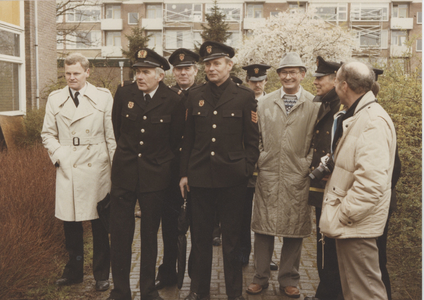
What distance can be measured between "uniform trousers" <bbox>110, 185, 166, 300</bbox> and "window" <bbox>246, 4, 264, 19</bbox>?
51073 mm

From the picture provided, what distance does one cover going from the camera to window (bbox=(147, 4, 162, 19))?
53.2 meters

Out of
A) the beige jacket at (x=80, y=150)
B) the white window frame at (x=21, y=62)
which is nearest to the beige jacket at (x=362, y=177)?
the beige jacket at (x=80, y=150)

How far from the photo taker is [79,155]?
4.93m

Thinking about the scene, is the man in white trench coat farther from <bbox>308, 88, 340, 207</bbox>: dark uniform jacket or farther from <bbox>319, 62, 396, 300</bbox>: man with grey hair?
<bbox>319, 62, 396, 300</bbox>: man with grey hair

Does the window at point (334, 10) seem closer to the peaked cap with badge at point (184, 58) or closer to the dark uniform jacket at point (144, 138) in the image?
the peaked cap with badge at point (184, 58)

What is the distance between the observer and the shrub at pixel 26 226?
14.0ft

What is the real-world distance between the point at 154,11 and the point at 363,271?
53697mm

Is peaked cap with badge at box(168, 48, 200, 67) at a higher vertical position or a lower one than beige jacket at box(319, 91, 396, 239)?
higher

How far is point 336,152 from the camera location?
359 cm

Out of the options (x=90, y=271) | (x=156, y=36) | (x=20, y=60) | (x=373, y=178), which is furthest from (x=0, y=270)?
(x=156, y=36)

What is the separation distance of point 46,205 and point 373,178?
411 centimetres

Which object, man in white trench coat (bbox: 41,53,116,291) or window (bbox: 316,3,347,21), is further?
window (bbox: 316,3,347,21)

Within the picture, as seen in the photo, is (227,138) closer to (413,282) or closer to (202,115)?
(202,115)

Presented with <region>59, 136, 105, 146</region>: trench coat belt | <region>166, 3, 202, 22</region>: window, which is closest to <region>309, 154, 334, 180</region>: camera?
<region>59, 136, 105, 146</region>: trench coat belt
